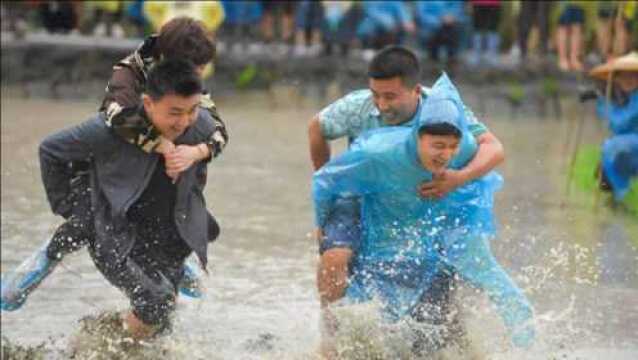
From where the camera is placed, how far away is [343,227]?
5664 mm

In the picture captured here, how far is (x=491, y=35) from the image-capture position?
16.1 metres

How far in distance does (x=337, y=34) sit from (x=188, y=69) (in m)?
10.5

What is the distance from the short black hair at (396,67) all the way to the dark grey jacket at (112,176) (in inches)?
24.3

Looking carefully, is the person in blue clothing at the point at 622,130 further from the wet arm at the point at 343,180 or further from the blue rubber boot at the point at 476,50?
the blue rubber boot at the point at 476,50

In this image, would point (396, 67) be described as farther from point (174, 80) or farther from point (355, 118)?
point (174, 80)

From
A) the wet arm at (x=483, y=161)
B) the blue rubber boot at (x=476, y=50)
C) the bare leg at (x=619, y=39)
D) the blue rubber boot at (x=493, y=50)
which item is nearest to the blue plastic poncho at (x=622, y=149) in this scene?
the bare leg at (x=619, y=39)

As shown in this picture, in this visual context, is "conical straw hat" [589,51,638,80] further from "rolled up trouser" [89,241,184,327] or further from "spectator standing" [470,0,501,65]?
"spectator standing" [470,0,501,65]

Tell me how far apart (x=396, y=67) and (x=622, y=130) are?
194 inches

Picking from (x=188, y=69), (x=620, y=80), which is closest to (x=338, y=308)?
(x=188, y=69)

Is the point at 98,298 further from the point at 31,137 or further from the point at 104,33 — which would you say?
the point at 104,33

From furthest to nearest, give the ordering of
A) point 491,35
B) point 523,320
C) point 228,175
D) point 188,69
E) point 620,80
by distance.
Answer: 1. point 491,35
2. point 228,175
3. point 620,80
4. point 523,320
5. point 188,69

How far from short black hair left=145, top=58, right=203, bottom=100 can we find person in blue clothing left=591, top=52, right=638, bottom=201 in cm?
508

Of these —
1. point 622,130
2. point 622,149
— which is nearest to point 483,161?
point 622,149

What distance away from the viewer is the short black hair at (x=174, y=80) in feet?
17.0
